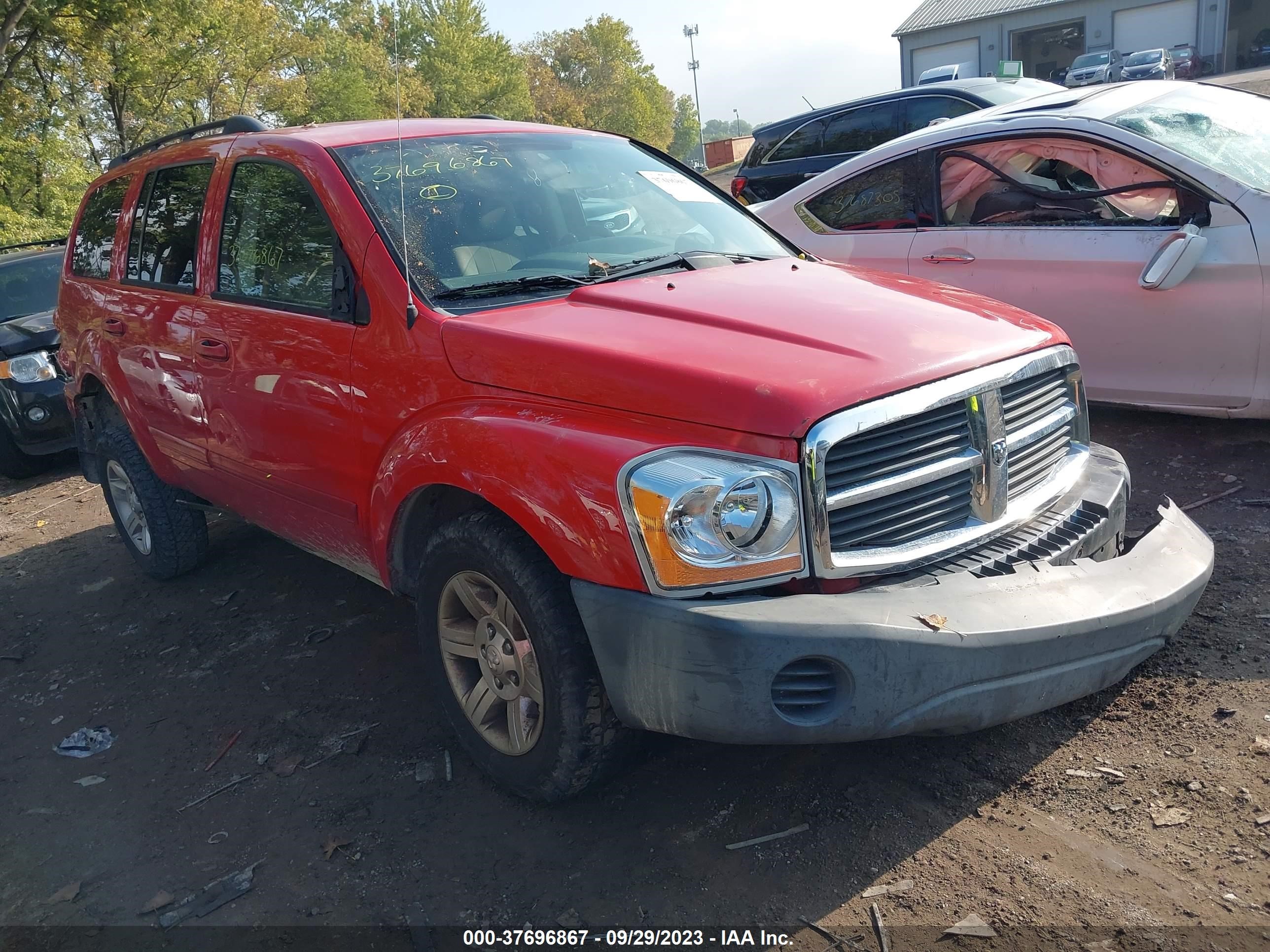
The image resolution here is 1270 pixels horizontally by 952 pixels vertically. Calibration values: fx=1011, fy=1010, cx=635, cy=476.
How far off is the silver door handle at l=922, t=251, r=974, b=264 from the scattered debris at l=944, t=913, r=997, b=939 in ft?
12.1

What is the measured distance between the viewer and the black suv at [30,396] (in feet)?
24.3

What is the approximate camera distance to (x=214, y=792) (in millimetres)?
3236

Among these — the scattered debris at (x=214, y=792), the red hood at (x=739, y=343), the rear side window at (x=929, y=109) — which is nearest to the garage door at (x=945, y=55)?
the rear side window at (x=929, y=109)

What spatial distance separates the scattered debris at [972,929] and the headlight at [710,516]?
89 cm

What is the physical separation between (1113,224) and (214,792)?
14.6ft

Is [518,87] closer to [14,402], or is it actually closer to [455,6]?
[455,6]

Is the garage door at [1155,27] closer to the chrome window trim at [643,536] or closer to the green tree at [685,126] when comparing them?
the chrome window trim at [643,536]

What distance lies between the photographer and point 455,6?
55.8 meters

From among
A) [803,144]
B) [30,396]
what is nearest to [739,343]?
[30,396]

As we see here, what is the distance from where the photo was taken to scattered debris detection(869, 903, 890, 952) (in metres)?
2.23

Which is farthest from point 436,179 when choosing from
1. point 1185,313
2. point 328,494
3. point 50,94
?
point 50,94

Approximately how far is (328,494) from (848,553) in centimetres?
186

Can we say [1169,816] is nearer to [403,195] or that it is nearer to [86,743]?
[403,195]

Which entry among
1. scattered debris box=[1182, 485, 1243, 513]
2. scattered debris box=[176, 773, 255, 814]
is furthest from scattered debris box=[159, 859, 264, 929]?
scattered debris box=[1182, 485, 1243, 513]
